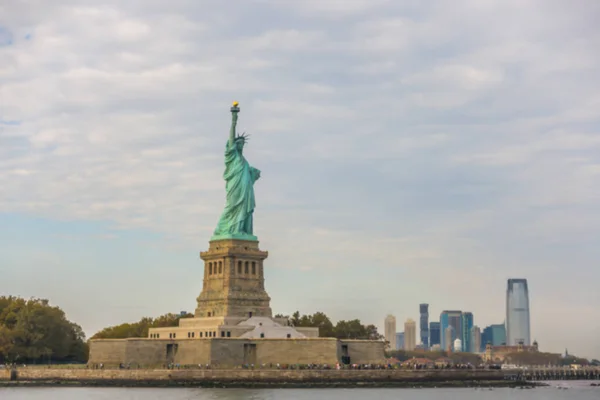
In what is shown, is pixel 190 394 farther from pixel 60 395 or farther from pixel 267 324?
pixel 267 324

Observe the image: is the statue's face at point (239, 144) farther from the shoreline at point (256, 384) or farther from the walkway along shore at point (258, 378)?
the shoreline at point (256, 384)

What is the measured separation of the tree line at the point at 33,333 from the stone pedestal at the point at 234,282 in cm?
1700

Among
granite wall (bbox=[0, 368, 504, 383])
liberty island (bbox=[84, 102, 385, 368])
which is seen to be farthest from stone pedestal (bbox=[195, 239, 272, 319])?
granite wall (bbox=[0, 368, 504, 383])

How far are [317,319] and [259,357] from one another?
25.0 m

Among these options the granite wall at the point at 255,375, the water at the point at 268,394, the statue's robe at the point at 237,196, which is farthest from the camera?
the statue's robe at the point at 237,196

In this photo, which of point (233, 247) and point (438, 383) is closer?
point (438, 383)

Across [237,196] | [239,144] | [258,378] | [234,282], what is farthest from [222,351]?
[239,144]

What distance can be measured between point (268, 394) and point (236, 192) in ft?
93.1

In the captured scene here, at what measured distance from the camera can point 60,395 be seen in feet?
267

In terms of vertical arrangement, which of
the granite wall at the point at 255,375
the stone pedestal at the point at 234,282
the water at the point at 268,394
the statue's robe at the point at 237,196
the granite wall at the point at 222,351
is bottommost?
the water at the point at 268,394

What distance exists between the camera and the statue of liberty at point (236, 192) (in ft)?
338

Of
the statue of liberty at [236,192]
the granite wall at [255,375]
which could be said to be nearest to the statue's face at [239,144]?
the statue of liberty at [236,192]

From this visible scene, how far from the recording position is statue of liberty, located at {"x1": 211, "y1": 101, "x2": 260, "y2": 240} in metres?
103

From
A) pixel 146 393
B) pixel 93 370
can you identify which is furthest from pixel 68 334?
pixel 146 393
